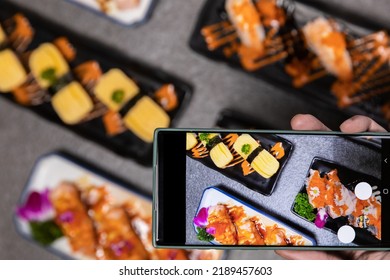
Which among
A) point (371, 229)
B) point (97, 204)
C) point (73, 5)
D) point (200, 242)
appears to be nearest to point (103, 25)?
point (73, 5)

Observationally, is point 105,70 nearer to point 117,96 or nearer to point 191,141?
point 117,96

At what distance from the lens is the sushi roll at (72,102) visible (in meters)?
0.97

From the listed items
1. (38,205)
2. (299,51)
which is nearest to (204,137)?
(299,51)

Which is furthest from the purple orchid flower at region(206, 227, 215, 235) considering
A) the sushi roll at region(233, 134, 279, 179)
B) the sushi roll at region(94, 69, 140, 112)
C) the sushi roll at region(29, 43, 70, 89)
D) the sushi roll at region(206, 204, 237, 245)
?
the sushi roll at region(29, 43, 70, 89)

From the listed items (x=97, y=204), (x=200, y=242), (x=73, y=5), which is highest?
(x=73, y=5)

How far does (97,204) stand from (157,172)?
320 millimetres

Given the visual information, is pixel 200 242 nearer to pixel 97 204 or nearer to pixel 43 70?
pixel 97 204

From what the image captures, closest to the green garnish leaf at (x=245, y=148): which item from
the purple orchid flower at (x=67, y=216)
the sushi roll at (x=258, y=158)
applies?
the sushi roll at (x=258, y=158)

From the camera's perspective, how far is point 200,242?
74 cm

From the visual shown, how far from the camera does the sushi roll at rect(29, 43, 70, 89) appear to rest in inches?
38.4

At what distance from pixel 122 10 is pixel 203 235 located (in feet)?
1.65

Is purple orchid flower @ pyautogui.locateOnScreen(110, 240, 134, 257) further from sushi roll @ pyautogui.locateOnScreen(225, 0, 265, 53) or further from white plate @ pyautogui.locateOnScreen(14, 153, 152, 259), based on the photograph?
sushi roll @ pyautogui.locateOnScreen(225, 0, 265, 53)

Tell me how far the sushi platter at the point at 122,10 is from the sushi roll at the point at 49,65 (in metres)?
0.11

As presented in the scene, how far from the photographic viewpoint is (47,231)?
3.28ft
